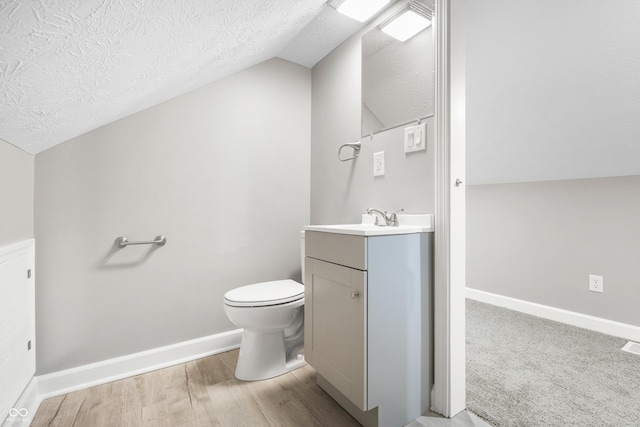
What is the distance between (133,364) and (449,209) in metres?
1.76

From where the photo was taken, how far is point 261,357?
1.52 m

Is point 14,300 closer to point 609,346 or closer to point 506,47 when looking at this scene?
point 506,47

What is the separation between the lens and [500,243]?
2527 millimetres

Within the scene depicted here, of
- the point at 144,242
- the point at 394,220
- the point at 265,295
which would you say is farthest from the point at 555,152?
the point at 144,242

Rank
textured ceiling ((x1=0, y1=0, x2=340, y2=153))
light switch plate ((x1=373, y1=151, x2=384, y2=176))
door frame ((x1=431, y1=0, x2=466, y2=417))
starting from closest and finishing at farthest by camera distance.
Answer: textured ceiling ((x1=0, y1=0, x2=340, y2=153)), door frame ((x1=431, y1=0, x2=466, y2=417)), light switch plate ((x1=373, y1=151, x2=384, y2=176))

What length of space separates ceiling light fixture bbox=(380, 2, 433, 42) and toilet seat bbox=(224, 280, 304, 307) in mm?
1419

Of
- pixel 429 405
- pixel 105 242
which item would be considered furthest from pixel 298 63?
pixel 429 405

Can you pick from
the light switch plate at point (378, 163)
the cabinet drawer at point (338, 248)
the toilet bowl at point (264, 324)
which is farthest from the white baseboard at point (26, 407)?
the light switch plate at point (378, 163)

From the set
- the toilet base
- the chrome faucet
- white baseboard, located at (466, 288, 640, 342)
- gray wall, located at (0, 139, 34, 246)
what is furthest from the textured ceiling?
white baseboard, located at (466, 288, 640, 342)

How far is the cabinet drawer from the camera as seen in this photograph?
3.48 feet

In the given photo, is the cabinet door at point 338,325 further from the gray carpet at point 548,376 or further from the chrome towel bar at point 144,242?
the chrome towel bar at point 144,242

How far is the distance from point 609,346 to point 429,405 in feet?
4.64

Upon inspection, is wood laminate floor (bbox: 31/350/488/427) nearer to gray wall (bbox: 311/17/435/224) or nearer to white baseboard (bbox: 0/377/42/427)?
white baseboard (bbox: 0/377/42/427)

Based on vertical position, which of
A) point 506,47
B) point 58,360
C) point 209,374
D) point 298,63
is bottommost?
point 209,374
